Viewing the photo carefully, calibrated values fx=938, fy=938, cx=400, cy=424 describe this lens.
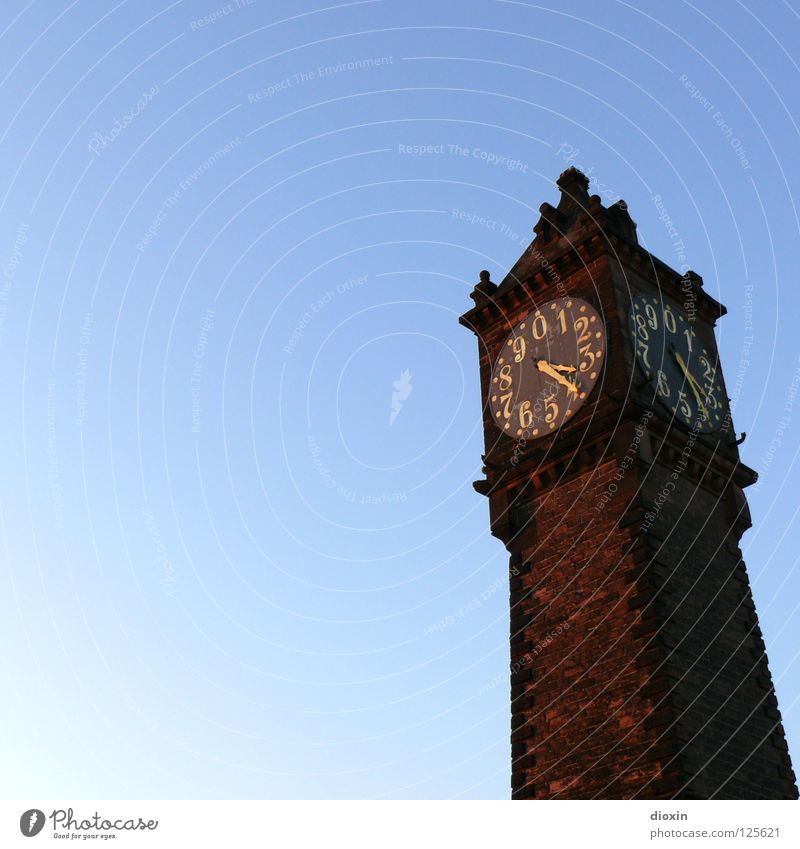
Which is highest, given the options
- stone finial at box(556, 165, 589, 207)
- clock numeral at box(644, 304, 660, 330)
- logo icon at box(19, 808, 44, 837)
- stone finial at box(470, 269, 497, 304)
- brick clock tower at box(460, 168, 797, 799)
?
stone finial at box(556, 165, 589, 207)

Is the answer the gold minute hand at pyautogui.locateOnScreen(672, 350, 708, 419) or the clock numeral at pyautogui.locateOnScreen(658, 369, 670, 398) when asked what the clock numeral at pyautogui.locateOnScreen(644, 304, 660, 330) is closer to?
the gold minute hand at pyautogui.locateOnScreen(672, 350, 708, 419)

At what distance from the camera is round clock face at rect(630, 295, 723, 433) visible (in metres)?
22.7

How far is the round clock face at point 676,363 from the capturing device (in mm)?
22734

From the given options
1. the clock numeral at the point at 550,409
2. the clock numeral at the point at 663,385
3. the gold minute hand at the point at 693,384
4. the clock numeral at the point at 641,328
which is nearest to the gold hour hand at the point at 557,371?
the clock numeral at the point at 550,409

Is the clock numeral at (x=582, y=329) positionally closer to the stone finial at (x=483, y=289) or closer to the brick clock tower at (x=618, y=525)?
the brick clock tower at (x=618, y=525)

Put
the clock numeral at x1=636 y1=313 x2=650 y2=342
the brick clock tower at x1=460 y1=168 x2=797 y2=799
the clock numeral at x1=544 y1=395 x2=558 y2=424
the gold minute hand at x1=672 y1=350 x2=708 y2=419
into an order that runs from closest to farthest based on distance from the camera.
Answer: the brick clock tower at x1=460 y1=168 x2=797 y2=799, the clock numeral at x1=544 y1=395 x2=558 y2=424, the clock numeral at x1=636 y1=313 x2=650 y2=342, the gold minute hand at x1=672 y1=350 x2=708 y2=419

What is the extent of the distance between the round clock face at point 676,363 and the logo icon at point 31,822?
15951 millimetres

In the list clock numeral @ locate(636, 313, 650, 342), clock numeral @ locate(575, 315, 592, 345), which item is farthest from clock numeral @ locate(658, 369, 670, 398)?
clock numeral @ locate(575, 315, 592, 345)

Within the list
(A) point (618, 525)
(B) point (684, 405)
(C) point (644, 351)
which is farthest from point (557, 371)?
(A) point (618, 525)

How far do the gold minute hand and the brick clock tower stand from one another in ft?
0.19

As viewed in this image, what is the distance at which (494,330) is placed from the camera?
26.4m

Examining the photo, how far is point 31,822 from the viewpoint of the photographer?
11.5 m

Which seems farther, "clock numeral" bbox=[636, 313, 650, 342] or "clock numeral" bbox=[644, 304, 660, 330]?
"clock numeral" bbox=[644, 304, 660, 330]

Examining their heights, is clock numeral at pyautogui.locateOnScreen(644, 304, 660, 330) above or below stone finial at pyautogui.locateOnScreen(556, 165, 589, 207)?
below
